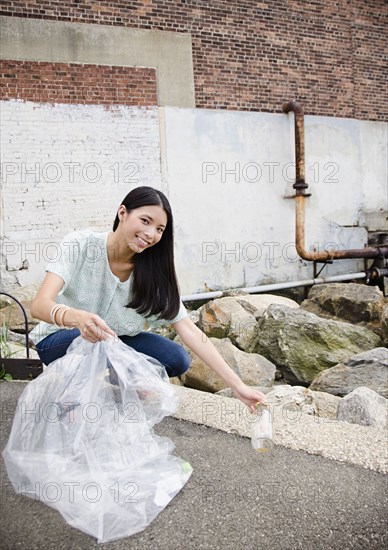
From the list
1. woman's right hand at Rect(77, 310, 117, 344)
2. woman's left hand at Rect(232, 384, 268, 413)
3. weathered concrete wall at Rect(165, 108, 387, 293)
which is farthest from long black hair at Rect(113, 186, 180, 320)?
weathered concrete wall at Rect(165, 108, 387, 293)

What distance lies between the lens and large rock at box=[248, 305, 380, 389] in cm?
560

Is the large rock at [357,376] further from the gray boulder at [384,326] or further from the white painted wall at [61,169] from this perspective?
the white painted wall at [61,169]

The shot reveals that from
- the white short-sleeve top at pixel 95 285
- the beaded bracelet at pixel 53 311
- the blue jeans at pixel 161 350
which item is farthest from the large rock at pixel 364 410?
the beaded bracelet at pixel 53 311

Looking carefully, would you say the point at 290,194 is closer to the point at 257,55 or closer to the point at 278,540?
the point at 257,55

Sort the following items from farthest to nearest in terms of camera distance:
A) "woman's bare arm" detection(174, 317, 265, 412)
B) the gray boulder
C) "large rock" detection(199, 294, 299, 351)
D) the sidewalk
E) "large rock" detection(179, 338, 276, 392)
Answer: the gray boulder, "large rock" detection(199, 294, 299, 351), "large rock" detection(179, 338, 276, 392), "woman's bare arm" detection(174, 317, 265, 412), the sidewalk

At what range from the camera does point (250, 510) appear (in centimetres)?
220

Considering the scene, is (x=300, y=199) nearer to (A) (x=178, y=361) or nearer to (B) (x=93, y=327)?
(A) (x=178, y=361)

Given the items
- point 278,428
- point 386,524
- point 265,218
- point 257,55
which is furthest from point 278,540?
point 257,55

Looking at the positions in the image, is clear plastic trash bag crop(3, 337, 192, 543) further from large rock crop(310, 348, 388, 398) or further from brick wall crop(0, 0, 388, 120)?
brick wall crop(0, 0, 388, 120)

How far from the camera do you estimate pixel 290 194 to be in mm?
9562

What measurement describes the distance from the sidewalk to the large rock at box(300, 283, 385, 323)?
490cm

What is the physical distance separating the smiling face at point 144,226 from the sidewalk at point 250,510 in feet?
3.62

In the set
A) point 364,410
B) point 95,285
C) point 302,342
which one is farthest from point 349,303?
point 95,285

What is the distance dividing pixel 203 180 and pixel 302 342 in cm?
406
